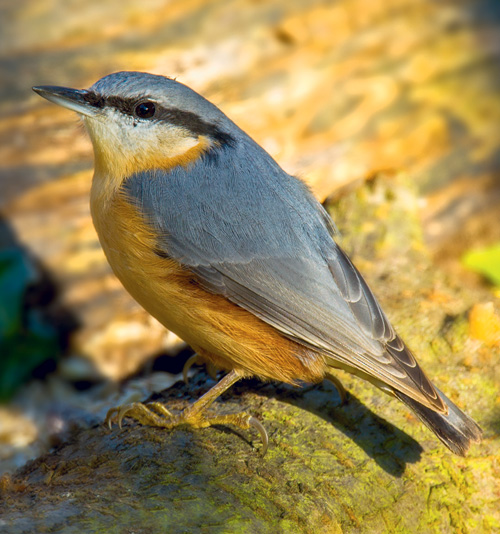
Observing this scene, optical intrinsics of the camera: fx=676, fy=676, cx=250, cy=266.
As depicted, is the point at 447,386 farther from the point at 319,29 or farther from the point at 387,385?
the point at 319,29

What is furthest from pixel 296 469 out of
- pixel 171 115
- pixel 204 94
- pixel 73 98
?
pixel 204 94

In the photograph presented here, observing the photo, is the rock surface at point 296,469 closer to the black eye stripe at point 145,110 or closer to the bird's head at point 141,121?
the bird's head at point 141,121

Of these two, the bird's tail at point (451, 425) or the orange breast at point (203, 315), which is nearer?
the bird's tail at point (451, 425)

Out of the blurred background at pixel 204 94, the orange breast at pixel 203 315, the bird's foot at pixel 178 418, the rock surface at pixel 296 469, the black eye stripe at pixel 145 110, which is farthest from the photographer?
the blurred background at pixel 204 94

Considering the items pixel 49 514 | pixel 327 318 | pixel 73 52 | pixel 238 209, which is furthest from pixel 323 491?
pixel 73 52

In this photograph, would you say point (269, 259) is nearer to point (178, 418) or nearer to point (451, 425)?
point (178, 418)

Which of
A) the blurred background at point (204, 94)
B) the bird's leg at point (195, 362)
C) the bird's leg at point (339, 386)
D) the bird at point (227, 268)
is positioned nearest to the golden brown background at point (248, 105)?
the blurred background at point (204, 94)

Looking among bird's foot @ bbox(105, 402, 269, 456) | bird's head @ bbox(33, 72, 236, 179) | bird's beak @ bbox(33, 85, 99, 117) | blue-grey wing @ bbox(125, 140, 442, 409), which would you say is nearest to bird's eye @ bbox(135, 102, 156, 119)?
bird's head @ bbox(33, 72, 236, 179)

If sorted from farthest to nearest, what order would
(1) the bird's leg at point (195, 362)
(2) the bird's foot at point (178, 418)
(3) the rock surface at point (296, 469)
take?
(1) the bird's leg at point (195, 362) < (2) the bird's foot at point (178, 418) < (3) the rock surface at point (296, 469)
